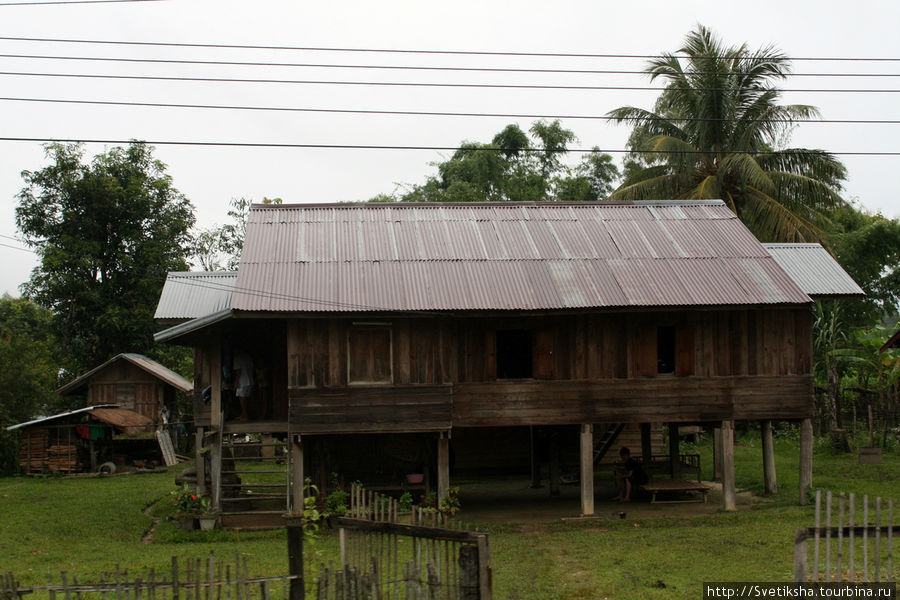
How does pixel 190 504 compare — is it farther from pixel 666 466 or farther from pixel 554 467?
pixel 666 466

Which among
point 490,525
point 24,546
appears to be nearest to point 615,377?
point 490,525

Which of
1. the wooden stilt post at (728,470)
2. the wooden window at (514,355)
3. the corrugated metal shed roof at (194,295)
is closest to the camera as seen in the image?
the wooden stilt post at (728,470)

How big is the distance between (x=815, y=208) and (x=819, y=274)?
34.6 feet

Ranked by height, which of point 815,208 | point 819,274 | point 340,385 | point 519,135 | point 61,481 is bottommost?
point 61,481

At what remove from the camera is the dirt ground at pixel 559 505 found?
2090cm

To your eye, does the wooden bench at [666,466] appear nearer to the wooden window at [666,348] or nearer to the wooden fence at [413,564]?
the wooden window at [666,348]

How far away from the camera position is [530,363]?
2295cm

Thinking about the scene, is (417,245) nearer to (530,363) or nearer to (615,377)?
(530,363)

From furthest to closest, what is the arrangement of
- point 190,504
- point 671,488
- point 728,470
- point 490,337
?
point 671,488 < point 728,470 < point 490,337 < point 190,504

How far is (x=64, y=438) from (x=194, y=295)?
1156 cm

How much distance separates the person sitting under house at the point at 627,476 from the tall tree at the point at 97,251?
81.0ft

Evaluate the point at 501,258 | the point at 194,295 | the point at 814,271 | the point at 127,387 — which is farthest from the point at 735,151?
the point at 127,387

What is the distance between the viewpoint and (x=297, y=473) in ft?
65.1

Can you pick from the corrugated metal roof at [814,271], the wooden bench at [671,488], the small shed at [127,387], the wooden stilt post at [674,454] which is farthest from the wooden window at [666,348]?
the small shed at [127,387]
